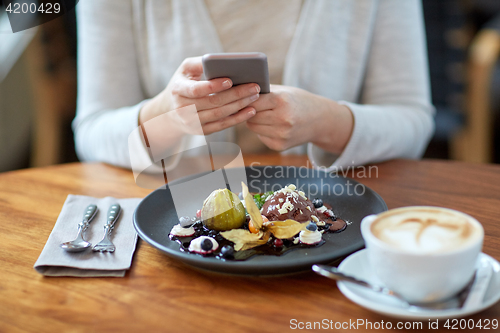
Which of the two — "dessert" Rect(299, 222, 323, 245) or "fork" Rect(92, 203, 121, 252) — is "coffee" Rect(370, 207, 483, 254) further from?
"fork" Rect(92, 203, 121, 252)

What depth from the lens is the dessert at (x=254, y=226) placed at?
0.64 metres

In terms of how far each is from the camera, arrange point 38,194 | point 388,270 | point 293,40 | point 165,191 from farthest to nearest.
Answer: point 293,40
point 38,194
point 165,191
point 388,270

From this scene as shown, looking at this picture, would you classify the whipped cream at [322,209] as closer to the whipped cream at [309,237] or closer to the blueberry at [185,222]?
the whipped cream at [309,237]

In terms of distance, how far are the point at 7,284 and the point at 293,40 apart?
110 cm

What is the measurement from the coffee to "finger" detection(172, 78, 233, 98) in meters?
0.46

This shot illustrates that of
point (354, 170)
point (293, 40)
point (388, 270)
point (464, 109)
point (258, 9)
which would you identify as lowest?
point (464, 109)

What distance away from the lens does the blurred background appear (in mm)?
2092

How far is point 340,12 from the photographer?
55.2 inches

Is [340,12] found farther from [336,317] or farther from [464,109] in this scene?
[464,109]

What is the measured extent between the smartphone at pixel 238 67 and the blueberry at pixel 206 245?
36 cm

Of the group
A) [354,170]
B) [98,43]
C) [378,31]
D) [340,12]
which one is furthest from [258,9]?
[354,170]

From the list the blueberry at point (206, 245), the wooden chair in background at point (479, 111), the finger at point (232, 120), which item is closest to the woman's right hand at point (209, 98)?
the finger at point (232, 120)

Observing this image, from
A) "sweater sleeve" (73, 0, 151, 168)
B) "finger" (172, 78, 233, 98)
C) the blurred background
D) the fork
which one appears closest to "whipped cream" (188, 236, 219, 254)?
the fork

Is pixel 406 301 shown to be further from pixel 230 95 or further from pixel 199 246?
pixel 230 95
